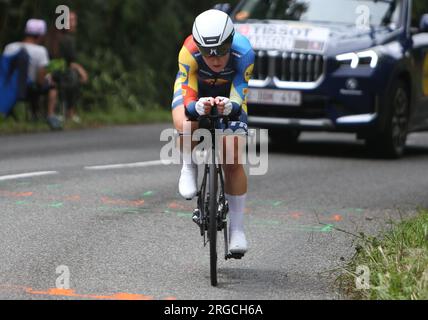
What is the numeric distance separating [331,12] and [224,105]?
830 cm

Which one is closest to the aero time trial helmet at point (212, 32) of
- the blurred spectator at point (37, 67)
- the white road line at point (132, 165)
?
the white road line at point (132, 165)

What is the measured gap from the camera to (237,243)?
7859 mm

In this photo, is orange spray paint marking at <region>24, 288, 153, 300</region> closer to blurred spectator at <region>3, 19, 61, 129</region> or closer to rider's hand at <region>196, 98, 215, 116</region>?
rider's hand at <region>196, 98, 215, 116</region>

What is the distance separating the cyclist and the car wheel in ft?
24.1

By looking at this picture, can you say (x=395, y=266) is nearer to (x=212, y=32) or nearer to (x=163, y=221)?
(x=212, y=32)

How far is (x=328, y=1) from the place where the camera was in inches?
620

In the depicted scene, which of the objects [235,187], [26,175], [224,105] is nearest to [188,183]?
[235,187]

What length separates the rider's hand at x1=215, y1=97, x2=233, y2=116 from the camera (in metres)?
7.52

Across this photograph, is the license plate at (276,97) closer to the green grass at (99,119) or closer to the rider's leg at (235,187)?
the green grass at (99,119)

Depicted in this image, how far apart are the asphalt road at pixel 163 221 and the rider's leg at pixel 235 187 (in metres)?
0.22

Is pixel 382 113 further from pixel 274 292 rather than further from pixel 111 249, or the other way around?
pixel 274 292

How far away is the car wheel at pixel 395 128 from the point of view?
49.9ft

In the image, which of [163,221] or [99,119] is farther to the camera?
[99,119]

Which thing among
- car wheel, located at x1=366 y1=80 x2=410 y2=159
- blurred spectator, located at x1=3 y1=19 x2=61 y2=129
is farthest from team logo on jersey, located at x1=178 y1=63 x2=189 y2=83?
blurred spectator, located at x1=3 y1=19 x2=61 y2=129
